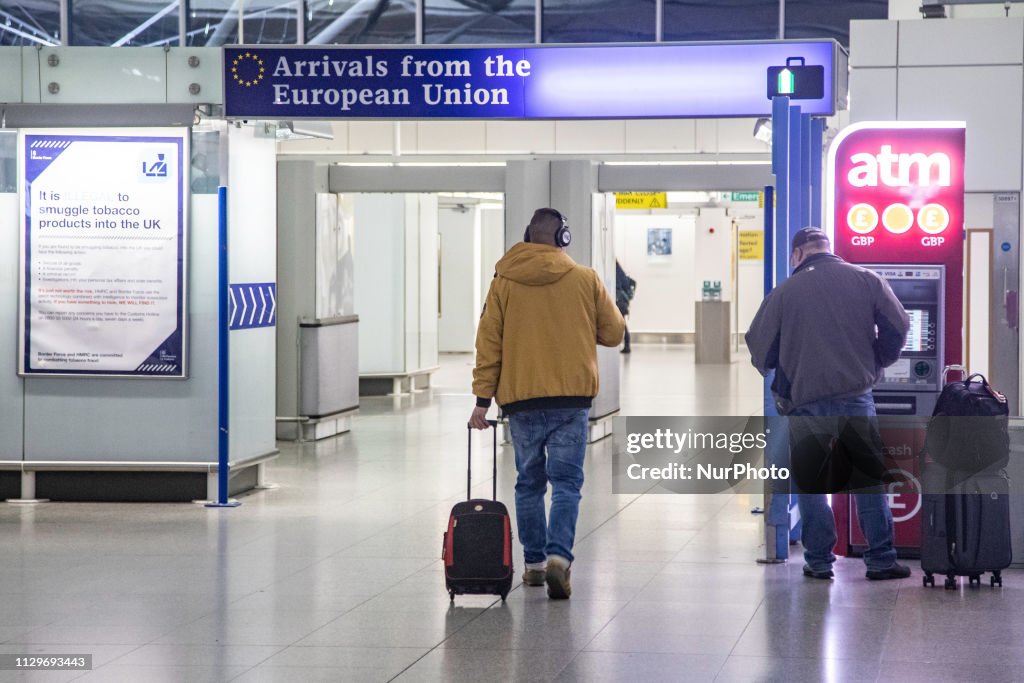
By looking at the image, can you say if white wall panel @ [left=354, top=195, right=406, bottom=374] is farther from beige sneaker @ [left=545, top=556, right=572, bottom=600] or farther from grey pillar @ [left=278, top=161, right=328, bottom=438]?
beige sneaker @ [left=545, top=556, right=572, bottom=600]

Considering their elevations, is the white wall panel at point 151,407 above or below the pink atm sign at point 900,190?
below

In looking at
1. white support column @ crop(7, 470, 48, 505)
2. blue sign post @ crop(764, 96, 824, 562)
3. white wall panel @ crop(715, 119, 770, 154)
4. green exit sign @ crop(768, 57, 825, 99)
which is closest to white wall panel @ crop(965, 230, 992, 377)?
blue sign post @ crop(764, 96, 824, 562)

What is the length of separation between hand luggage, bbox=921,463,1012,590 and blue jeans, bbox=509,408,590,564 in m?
1.57

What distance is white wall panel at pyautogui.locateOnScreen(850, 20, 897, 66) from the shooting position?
7.61 meters

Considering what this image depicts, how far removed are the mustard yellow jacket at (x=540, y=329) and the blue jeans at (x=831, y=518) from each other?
3.31 feet

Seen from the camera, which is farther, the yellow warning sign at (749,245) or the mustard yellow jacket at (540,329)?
the yellow warning sign at (749,245)

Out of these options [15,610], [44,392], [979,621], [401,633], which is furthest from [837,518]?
[44,392]

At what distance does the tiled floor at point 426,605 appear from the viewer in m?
5.16

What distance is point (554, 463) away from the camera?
6.26 meters

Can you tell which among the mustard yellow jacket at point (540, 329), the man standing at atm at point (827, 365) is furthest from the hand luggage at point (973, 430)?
the mustard yellow jacket at point (540, 329)

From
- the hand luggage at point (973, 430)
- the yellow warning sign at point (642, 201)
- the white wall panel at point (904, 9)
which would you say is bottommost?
the hand luggage at point (973, 430)

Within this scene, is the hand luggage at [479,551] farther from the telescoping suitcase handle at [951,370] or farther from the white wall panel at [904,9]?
the white wall panel at [904,9]

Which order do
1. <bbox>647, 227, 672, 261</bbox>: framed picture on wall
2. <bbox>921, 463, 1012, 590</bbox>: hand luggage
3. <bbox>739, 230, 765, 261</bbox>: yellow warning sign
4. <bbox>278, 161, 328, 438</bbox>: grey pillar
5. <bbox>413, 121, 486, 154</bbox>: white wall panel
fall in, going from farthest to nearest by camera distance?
<bbox>647, 227, 672, 261</bbox>: framed picture on wall < <bbox>739, 230, 765, 261</bbox>: yellow warning sign < <bbox>413, 121, 486, 154</bbox>: white wall panel < <bbox>278, 161, 328, 438</bbox>: grey pillar < <bbox>921, 463, 1012, 590</bbox>: hand luggage

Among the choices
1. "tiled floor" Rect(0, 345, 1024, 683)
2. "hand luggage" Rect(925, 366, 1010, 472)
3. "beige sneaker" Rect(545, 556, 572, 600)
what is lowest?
"tiled floor" Rect(0, 345, 1024, 683)
